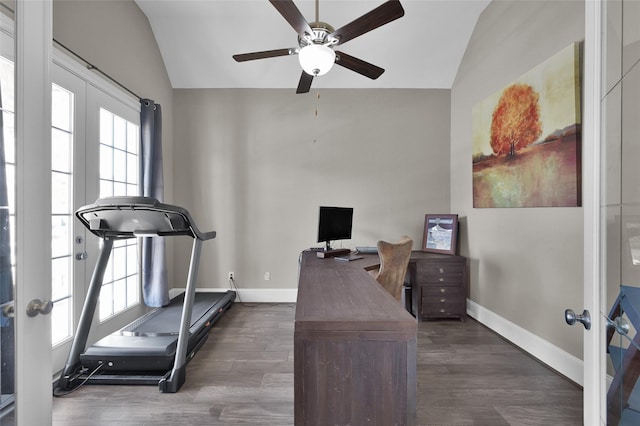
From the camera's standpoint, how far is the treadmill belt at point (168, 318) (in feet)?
7.77

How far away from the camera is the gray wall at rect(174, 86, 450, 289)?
3.68 metres

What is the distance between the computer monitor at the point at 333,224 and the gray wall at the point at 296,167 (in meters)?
0.67

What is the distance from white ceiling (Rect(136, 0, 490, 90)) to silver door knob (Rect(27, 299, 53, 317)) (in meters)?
3.24

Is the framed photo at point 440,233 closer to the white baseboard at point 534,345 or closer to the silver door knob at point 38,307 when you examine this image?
the white baseboard at point 534,345

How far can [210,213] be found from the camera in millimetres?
3682

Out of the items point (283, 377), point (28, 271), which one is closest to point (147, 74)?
point (28, 271)

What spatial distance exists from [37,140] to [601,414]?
6.70ft

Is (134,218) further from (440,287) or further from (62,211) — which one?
(440,287)

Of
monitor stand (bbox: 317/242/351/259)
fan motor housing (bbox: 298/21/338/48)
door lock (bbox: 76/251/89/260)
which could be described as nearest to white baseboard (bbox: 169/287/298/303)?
monitor stand (bbox: 317/242/351/259)

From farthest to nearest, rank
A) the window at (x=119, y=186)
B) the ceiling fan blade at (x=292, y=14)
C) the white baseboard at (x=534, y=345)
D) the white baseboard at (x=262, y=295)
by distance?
the white baseboard at (x=262, y=295) < the window at (x=119, y=186) < the white baseboard at (x=534, y=345) < the ceiling fan blade at (x=292, y=14)

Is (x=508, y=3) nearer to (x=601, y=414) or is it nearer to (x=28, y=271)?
(x=601, y=414)

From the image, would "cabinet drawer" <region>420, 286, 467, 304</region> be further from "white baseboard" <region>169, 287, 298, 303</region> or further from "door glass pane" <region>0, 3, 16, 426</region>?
"door glass pane" <region>0, 3, 16, 426</region>

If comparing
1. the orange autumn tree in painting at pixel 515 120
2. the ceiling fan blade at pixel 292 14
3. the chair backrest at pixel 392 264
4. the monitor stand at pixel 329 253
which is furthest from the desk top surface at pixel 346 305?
the orange autumn tree in painting at pixel 515 120

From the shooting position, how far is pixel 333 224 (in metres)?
2.88
